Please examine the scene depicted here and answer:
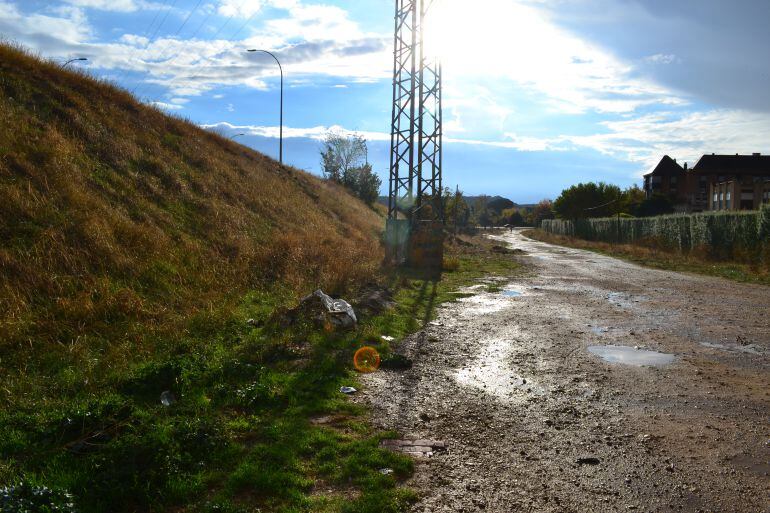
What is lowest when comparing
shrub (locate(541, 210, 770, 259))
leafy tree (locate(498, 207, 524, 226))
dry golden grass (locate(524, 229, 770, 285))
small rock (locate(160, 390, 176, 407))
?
small rock (locate(160, 390, 176, 407))

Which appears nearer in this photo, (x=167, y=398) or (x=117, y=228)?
(x=167, y=398)

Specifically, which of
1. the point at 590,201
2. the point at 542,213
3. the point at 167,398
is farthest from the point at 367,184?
the point at 542,213

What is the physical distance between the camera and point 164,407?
5.86m

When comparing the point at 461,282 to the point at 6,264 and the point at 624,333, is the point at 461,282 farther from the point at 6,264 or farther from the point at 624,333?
the point at 6,264

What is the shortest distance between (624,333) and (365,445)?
6.97m

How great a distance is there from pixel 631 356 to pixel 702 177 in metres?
92.9

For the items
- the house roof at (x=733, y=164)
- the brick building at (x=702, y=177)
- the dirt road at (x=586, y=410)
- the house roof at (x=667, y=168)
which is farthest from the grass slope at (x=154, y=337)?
the house roof at (x=667, y=168)

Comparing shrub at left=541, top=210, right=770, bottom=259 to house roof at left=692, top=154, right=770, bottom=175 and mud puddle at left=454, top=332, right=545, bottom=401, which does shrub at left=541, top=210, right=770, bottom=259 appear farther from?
house roof at left=692, top=154, right=770, bottom=175

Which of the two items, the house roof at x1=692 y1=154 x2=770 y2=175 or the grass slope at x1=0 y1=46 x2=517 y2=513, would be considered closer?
the grass slope at x1=0 y1=46 x2=517 y2=513

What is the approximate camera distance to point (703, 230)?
28.3 meters

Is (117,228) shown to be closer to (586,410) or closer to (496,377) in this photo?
(496,377)

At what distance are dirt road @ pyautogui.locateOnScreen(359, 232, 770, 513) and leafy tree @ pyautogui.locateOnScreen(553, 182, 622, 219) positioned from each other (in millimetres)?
64793

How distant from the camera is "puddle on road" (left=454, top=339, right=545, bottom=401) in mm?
7102

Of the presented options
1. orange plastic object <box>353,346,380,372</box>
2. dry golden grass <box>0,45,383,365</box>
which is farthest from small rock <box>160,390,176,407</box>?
orange plastic object <box>353,346,380,372</box>
